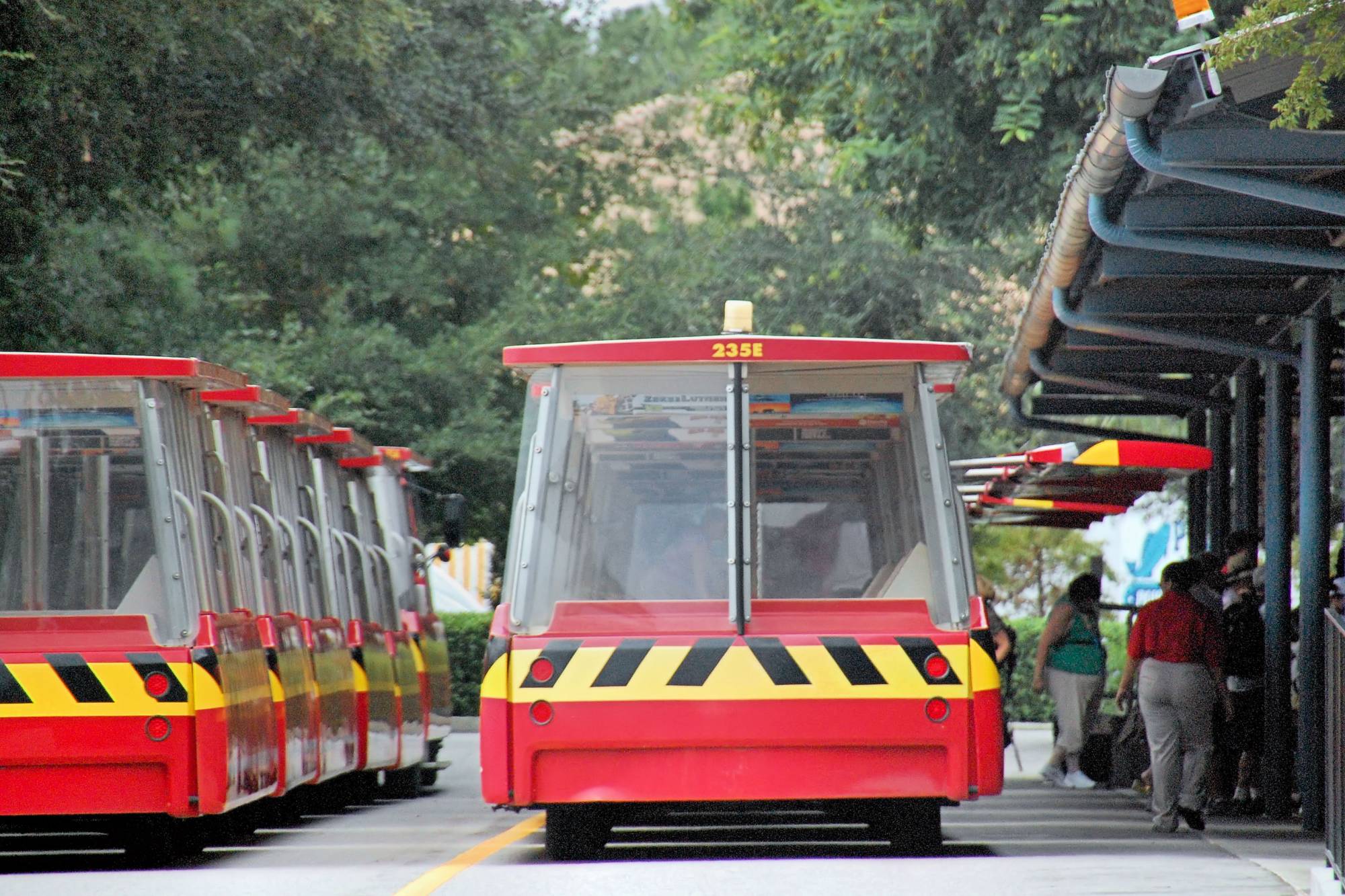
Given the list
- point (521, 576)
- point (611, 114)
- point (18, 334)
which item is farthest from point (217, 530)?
point (611, 114)

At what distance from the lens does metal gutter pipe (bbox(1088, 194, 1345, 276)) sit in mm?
10398

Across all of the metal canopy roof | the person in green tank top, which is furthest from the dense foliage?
the person in green tank top

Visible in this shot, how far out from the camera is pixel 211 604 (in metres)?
10.6

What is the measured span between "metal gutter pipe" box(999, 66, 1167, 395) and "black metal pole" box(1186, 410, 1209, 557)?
489cm

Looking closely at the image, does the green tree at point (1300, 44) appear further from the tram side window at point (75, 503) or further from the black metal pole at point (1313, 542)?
the tram side window at point (75, 503)

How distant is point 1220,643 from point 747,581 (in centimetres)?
401

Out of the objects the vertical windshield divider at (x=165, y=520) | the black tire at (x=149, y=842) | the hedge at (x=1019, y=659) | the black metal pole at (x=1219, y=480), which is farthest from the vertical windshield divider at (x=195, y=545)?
the hedge at (x=1019, y=659)

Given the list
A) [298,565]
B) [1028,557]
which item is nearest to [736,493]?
[298,565]

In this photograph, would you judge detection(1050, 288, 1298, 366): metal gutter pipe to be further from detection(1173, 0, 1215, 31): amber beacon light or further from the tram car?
the tram car

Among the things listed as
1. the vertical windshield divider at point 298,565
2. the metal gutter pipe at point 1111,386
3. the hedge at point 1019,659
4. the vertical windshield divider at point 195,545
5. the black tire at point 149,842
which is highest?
the metal gutter pipe at point 1111,386

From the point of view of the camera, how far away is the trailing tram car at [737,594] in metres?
10.0

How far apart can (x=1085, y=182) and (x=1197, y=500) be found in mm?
10471

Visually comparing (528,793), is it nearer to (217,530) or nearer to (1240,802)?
(217,530)

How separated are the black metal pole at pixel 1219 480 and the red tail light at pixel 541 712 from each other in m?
9.52
